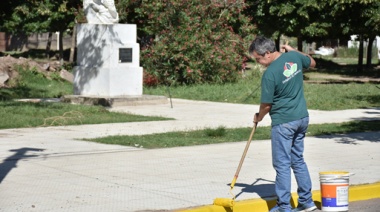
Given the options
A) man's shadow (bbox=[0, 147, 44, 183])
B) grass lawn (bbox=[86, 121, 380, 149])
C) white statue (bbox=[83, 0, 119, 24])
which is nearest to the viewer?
man's shadow (bbox=[0, 147, 44, 183])

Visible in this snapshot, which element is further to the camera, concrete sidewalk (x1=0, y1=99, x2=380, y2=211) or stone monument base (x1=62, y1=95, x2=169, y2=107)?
stone monument base (x1=62, y1=95, x2=169, y2=107)

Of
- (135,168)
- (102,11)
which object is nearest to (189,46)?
(102,11)

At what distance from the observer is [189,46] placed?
29.8 m

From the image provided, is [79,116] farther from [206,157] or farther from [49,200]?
[49,200]

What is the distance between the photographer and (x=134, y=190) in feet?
33.6

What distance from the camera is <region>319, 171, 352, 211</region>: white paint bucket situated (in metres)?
8.83

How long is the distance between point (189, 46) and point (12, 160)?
693 inches

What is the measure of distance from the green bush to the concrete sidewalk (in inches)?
478

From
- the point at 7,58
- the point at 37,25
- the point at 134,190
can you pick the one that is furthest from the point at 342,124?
the point at 37,25

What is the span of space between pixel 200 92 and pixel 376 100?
552 centimetres

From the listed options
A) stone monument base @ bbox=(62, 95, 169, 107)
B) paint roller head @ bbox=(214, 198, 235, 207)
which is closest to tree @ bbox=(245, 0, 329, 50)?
stone monument base @ bbox=(62, 95, 169, 107)

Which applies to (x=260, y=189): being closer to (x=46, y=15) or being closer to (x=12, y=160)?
(x=12, y=160)

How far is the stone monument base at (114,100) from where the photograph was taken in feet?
75.3

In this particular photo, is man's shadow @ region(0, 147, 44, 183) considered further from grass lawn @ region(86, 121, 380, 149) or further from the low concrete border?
the low concrete border
